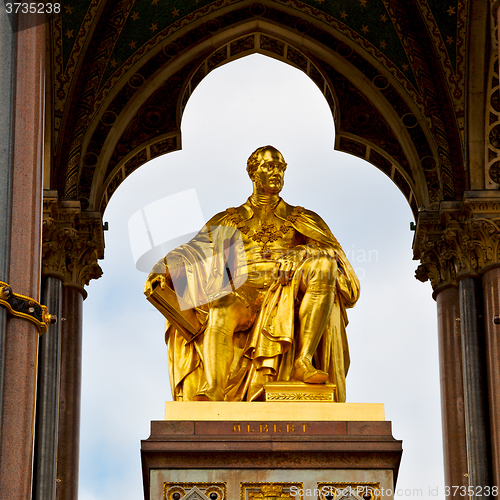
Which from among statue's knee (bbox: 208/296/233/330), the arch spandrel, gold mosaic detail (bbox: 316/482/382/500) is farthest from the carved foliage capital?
gold mosaic detail (bbox: 316/482/382/500)

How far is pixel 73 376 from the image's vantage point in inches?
522

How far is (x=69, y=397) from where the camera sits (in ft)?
43.2

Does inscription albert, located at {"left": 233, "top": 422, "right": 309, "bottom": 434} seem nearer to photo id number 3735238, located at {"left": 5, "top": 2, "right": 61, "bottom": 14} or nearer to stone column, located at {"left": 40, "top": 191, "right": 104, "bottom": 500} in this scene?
stone column, located at {"left": 40, "top": 191, "right": 104, "bottom": 500}

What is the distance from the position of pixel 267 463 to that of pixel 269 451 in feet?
0.31

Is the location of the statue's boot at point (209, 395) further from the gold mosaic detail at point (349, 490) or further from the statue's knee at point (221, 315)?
the gold mosaic detail at point (349, 490)

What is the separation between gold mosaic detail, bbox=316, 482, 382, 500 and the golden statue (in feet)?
3.55

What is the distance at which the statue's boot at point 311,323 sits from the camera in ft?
35.2

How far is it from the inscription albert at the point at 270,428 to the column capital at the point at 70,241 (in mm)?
3948

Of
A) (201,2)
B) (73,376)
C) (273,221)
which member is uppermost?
(201,2)

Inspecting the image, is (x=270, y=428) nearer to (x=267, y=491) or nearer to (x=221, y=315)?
(x=267, y=491)

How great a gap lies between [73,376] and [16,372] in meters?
5.27

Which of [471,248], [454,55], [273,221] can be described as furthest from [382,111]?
[273,221]

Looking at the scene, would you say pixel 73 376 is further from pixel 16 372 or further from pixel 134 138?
pixel 16 372

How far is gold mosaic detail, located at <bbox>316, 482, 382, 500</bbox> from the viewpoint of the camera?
9719 millimetres
